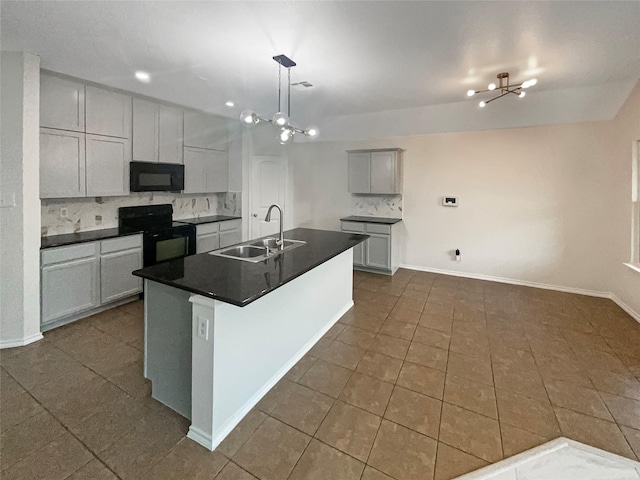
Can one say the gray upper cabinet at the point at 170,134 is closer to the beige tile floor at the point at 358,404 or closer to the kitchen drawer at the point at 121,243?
the kitchen drawer at the point at 121,243

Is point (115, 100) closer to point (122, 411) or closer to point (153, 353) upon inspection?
point (153, 353)

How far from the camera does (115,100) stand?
365cm

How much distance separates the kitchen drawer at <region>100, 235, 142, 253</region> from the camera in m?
3.43

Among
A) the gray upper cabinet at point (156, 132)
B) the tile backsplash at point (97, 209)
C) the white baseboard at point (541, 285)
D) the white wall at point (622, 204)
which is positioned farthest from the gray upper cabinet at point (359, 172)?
the white wall at point (622, 204)

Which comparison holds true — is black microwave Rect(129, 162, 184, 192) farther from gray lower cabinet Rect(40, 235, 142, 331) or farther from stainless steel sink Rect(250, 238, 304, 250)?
stainless steel sink Rect(250, 238, 304, 250)

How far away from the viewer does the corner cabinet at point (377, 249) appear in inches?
199

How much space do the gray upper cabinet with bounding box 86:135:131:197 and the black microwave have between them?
0.09 metres

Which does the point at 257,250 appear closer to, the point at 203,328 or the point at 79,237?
the point at 203,328

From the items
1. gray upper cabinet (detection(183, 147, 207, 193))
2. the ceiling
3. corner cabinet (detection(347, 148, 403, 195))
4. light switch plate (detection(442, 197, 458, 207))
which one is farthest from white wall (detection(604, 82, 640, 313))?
gray upper cabinet (detection(183, 147, 207, 193))

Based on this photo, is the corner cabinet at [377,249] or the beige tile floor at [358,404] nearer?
the beige tile floor at [358,404]

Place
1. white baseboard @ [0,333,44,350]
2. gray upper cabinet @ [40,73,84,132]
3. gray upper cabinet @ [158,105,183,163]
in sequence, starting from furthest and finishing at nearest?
gray upper cabinet @ [158,105,183,163] < gray upper cabinet @ [40,73,84,132] < white baseboard @ [0,333,44,350]

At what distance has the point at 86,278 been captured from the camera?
326 cm

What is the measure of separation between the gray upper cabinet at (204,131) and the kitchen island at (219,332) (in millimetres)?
3075

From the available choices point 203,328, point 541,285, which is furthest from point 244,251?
point 541,285
